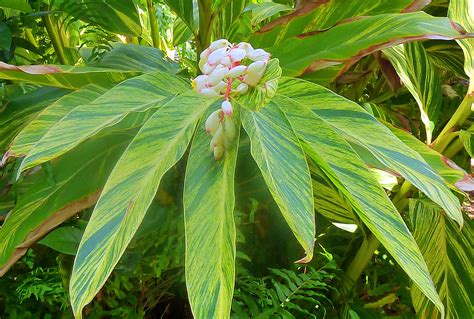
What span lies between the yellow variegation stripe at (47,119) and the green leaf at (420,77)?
39 cm

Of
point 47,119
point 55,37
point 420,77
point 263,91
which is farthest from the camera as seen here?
point 55,37

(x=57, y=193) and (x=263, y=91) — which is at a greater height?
(x=263, y=91)

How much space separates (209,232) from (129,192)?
64mm

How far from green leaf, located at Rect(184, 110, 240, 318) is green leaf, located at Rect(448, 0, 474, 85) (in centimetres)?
38

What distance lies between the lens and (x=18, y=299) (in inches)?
25.9

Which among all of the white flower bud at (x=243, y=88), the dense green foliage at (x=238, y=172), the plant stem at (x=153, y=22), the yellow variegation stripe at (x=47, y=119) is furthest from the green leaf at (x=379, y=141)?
the plant stem at (x=153, y=22)

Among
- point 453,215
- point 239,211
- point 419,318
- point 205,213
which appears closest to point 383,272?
point 419,318

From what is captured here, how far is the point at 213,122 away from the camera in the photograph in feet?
1.34

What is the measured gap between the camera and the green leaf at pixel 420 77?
73 centimetres

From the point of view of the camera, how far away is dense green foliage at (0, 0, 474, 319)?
1.23ft

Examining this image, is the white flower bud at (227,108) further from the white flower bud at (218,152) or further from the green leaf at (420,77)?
the green leaf at (420,77)

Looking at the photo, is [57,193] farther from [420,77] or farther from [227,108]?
[420,77]

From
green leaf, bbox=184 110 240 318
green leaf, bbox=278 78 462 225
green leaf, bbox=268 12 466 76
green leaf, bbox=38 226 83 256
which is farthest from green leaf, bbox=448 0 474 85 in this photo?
green leaf, bbox=38 226 83 256

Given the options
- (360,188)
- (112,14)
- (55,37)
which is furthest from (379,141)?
(55,37)
